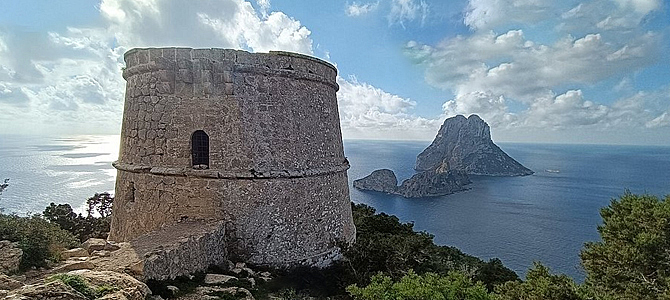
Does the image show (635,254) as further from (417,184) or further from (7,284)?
(417,184)

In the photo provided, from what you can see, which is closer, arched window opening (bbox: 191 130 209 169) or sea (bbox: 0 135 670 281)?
arched window opening (bbox: 191 130 209 169)

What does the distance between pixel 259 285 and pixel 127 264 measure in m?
2.97

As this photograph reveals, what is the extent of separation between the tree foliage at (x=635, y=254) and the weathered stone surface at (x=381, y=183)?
5850 centimetres

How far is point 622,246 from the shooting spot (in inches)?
368

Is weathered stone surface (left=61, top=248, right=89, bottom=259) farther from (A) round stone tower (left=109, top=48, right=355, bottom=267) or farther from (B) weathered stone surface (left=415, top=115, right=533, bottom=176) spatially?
(B) weathered stone surface (left=415, top=115, right=533, bottom=176)

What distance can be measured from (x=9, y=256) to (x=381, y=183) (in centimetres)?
6538

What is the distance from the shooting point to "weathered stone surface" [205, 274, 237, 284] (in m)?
7.97

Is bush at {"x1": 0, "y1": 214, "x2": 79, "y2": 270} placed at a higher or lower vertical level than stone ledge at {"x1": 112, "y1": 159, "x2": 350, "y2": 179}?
lower

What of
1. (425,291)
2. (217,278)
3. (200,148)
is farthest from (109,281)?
(200,148)

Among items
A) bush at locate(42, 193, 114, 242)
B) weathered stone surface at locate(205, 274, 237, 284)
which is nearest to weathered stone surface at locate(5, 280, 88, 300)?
weathered stone surface at locate(205, 274, 237, 284)

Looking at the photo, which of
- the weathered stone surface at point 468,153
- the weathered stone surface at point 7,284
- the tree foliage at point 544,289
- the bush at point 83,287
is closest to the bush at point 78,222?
the weathered stone surface at point 7,284

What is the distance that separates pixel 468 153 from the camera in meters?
99.8

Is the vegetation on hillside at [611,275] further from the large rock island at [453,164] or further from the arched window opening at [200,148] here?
the large rock island at [453,164]

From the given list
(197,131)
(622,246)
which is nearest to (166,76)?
(197,131)
